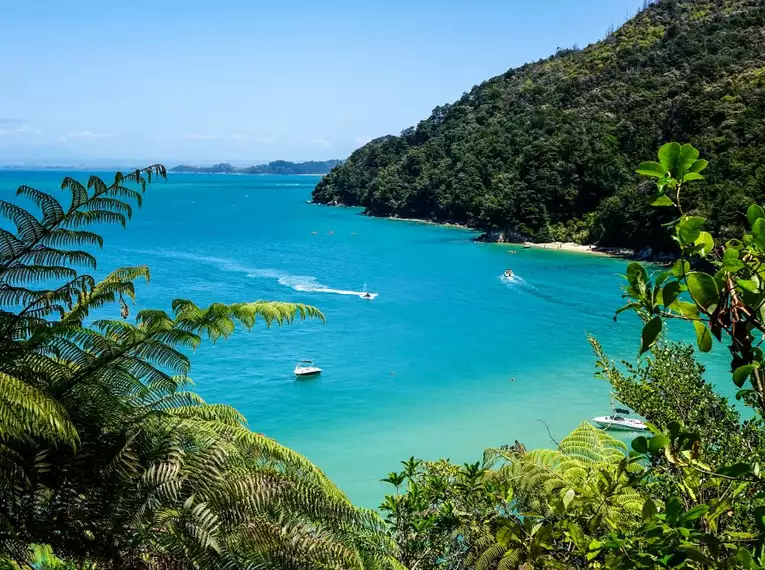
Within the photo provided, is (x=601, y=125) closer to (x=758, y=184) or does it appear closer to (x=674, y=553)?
(x=758, y=184)

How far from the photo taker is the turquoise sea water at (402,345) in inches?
704

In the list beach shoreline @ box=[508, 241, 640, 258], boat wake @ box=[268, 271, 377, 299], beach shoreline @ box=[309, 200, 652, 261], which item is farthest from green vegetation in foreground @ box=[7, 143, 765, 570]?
beach shoreline @ box=[508, 241, 640, 258]

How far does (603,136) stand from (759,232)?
57.0 metres

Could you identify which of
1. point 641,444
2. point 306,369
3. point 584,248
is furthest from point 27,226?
point 584,248

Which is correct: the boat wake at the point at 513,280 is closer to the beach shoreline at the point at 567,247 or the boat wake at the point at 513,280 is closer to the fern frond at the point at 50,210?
the beach shoreline at the point at 567,247

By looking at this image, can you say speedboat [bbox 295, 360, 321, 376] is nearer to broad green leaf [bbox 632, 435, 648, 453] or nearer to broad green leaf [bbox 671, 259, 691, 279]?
broad green leaf [bbox 632, 435, 648, 453]

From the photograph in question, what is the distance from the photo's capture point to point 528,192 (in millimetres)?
52406

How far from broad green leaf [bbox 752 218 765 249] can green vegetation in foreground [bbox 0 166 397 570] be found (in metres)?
3.60

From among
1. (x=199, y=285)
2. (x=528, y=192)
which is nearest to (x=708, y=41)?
(x=528, y=192)

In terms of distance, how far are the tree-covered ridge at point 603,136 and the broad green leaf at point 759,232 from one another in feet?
111

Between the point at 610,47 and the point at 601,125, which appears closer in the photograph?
the point at 601,125

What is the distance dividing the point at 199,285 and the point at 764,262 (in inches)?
1434

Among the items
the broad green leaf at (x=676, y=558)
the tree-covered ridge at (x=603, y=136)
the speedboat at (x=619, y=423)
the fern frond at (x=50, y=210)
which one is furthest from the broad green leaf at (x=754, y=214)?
the tree-covered ridge at (x=603, y=136)

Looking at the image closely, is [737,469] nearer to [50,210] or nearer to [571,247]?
[50,210]
